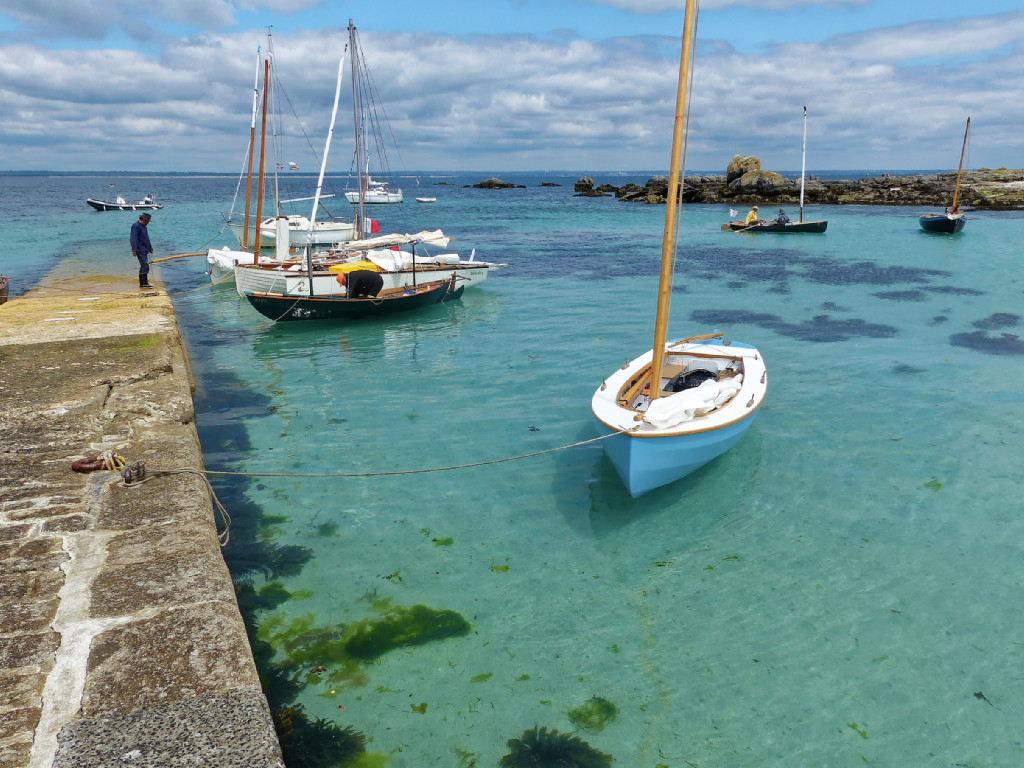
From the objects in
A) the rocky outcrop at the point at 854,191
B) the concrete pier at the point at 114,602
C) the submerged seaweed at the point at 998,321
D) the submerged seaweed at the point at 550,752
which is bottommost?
the submerged seaweed at the point at 550,752

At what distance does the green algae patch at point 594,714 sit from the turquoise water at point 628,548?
6cm

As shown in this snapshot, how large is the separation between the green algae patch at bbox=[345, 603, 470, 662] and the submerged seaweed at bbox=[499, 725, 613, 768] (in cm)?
146

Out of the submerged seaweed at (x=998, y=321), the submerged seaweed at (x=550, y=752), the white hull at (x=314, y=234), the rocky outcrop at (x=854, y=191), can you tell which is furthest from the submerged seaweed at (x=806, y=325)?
the rocky outcrop at (x=854, y=191)

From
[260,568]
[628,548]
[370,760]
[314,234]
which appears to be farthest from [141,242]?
[370,760]

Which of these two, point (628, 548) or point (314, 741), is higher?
point (628, 548)

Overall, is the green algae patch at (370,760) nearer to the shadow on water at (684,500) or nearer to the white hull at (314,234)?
the shadow on water at (684,500)

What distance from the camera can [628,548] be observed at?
8391 millimetres

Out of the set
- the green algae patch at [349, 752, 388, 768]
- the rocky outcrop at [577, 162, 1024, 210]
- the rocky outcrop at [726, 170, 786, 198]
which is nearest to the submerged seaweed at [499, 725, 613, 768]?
the green algae patch at [349, 752, 388, 768]

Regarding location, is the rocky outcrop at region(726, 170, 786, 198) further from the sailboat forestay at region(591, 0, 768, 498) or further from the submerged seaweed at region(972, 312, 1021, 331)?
the sailboat forestay at region(591, 0, 768, 498)

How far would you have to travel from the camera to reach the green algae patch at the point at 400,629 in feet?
21.5

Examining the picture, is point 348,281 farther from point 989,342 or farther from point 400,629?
point 989,342

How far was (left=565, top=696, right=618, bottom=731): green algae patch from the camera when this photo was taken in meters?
5.74

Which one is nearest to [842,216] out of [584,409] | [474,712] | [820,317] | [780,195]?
[780,195]

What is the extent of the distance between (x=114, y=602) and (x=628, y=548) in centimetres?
558
